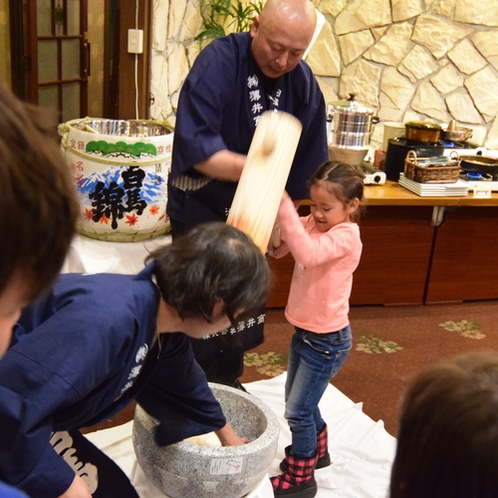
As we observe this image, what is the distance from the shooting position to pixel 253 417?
1.47 m

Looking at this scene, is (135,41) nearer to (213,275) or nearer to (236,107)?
(236,107)

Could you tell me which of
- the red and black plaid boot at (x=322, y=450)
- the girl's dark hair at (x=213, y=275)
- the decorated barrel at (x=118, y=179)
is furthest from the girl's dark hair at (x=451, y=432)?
the decorated barrel at (x=118, y=179)

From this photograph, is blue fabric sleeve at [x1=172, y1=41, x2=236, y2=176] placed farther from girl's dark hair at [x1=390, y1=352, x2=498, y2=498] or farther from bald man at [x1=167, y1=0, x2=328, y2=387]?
girl's dark hair at [x1=390, y1=352, x2=498, y2=498]

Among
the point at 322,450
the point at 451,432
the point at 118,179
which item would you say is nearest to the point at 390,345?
the point at 322,450

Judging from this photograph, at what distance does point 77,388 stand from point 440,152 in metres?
2.46

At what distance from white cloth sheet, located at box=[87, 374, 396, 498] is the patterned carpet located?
111 mm

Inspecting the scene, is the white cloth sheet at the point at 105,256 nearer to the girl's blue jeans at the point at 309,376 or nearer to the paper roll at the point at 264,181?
the girl's blue jeans at the point at 309,376

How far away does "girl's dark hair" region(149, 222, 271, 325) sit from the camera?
1.11m

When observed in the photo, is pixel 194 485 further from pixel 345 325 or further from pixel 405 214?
pixel 405 214

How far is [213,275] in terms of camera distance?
1.11 metres

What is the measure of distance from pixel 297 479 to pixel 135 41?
2.10m

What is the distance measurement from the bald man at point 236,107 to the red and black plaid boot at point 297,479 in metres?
0.43

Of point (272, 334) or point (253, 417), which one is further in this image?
point (272, 334)

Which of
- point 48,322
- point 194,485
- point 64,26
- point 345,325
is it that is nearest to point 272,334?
point 345,325
